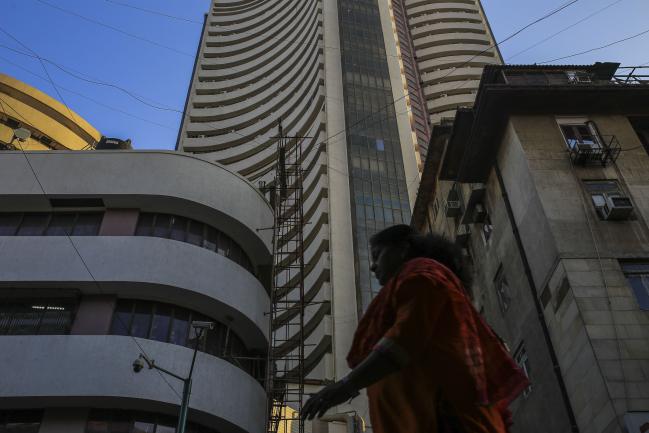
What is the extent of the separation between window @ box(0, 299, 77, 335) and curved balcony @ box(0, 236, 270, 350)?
506 millimetres

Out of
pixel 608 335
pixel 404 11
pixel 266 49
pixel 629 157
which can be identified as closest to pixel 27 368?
pixel 608 335

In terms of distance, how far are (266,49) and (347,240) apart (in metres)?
36.4

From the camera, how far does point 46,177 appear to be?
59.2ft

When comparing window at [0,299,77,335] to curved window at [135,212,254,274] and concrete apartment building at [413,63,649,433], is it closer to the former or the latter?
curved window at [135,212,254,274]

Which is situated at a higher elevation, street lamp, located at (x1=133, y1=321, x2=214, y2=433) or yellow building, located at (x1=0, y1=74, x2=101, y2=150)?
yellow building, located at (x1=0, y1=74, x2=101, y2=150)

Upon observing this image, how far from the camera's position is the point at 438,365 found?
111 inches

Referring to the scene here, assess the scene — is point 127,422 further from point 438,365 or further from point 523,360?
point 438,365

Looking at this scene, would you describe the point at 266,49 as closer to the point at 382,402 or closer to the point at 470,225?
the point at 470,225

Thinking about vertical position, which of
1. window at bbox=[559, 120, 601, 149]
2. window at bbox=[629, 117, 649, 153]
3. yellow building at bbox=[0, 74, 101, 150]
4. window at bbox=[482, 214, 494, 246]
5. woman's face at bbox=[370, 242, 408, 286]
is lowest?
woman's face at bbox=[370, 242, 408, 286]

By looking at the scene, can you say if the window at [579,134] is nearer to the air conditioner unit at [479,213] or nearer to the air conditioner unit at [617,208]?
the air conditioner unit at [617,208]

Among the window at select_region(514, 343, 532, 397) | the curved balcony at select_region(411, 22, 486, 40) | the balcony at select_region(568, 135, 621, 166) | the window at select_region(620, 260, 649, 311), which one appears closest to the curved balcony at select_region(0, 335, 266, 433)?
the window at select_region(514, 343, 532, 397)

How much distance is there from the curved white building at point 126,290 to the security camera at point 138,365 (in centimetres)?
47

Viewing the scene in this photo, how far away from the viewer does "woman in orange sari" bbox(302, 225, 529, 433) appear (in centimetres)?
275

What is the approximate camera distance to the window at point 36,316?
15266 millimetres
